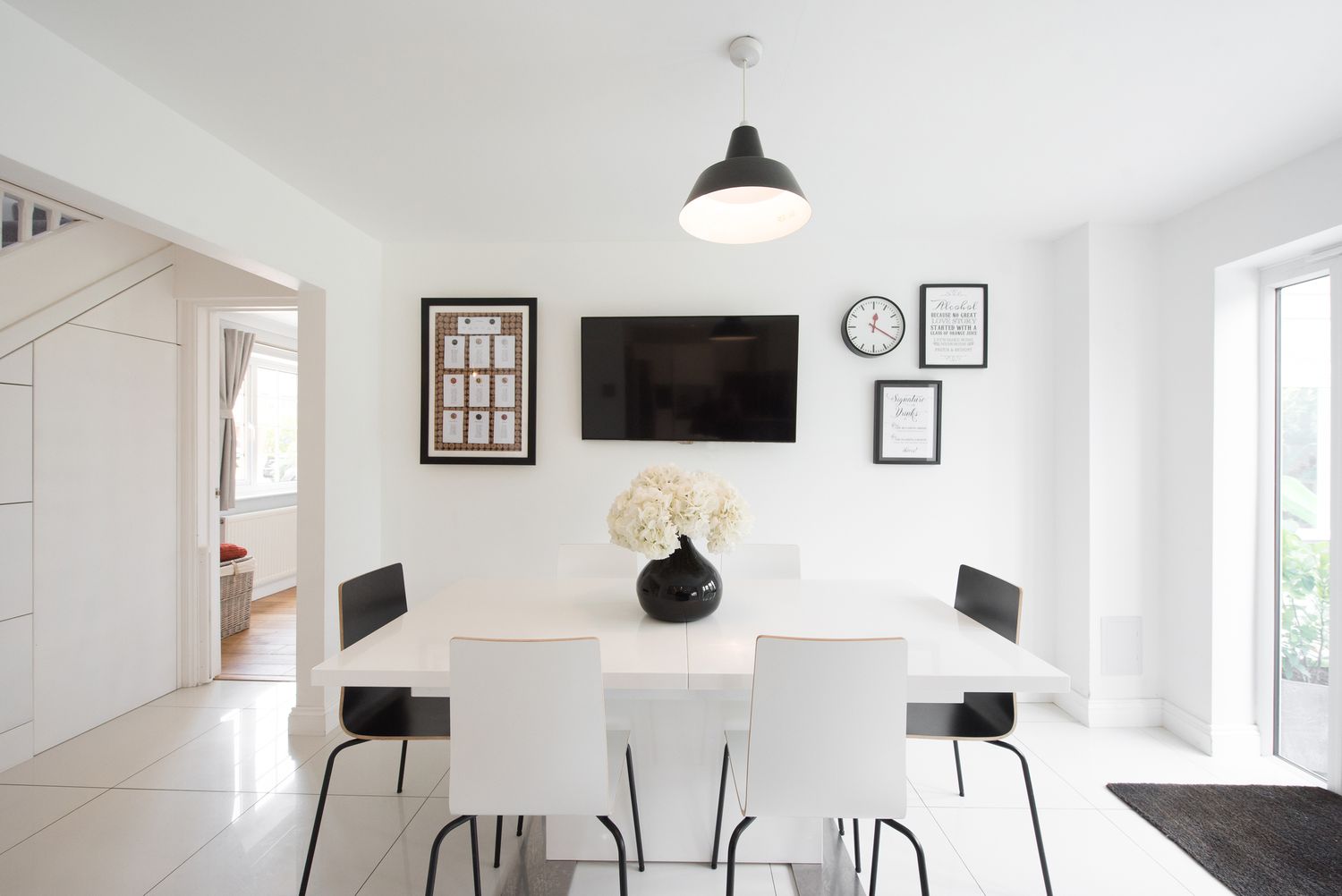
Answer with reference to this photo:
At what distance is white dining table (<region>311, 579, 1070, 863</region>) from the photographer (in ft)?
4.81

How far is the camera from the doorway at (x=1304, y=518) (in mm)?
2488

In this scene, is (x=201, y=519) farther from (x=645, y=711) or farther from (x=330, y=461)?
(x=645, y=711)

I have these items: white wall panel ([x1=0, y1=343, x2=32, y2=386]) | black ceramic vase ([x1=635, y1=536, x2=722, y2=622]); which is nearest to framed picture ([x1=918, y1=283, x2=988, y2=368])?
black ceramic vase ([x1=635, y1=536, x2=722, y2=622])

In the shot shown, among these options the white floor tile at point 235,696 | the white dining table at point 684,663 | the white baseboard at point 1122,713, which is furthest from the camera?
the white floor tile at point 235,696

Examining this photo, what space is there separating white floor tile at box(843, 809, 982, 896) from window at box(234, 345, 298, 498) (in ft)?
18.3

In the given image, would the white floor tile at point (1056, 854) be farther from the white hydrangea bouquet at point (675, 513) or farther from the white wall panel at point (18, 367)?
the white wall panel at point (18, 367)

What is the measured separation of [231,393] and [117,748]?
120 inches

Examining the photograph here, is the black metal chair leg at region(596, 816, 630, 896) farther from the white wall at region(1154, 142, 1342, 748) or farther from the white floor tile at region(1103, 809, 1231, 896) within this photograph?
the white wall at region(1154, 142, 1342, 748)

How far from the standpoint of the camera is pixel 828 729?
1391 millimetres

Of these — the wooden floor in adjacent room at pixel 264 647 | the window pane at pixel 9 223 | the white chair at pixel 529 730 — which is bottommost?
the wooden floor in adjacent room at pixel 264 647

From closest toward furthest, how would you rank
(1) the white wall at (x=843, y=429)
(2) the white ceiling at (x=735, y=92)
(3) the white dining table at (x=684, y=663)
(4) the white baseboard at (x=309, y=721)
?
(3) the white dining table at (x=684, y=663) < (2) the white ceiling at (x=735, y=92) < (4) the white baseboard at (x=309, y=721) < (1) the white wall at (x=843, y=429)

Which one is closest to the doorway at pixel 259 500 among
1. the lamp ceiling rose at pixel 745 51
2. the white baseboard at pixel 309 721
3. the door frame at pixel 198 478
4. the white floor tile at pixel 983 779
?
the door frame at pixel 198 478

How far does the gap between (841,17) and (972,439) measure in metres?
2.37

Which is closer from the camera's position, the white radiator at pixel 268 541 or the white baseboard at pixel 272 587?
the white radiator at pixel 268 541
